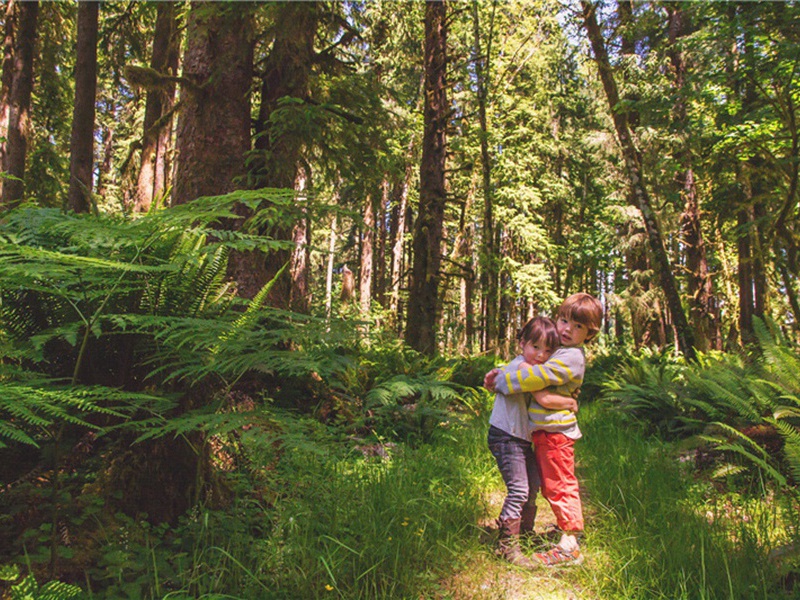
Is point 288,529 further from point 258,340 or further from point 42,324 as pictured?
point 42,324

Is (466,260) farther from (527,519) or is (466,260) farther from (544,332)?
(527,519)

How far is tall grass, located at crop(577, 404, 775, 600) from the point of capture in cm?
227

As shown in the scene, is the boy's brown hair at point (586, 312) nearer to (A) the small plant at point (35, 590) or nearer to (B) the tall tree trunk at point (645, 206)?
(A) the small plant at point (35, 590)

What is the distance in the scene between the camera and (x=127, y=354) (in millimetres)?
2340

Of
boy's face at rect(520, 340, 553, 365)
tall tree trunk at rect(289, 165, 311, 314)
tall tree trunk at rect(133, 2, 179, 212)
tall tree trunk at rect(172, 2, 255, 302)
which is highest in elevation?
tall tree trunk at rect(133, 2, 179, 212)

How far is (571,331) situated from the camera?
3.28 meters

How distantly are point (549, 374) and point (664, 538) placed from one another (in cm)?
102

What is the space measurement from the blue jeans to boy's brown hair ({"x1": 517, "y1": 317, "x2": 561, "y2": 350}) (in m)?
0.63

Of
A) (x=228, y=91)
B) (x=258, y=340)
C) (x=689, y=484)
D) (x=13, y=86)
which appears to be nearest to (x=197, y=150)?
(x=228, y=91)

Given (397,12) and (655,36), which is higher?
(397,12)

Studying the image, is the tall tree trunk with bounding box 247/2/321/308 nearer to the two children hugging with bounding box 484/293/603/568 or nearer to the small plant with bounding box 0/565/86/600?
the two children hugging with bounding box 484/293/603/568

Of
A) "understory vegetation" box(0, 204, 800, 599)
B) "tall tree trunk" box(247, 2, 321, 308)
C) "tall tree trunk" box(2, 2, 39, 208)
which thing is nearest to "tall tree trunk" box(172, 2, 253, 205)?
"tall tree trunk" box(247, 2, 321, 308)

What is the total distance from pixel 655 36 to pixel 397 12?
8874 mm

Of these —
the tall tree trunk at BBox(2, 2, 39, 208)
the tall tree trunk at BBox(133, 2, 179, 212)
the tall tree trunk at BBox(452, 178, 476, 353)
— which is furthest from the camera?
the tall tree trunk at BBox(452, 178, 476, 353)
